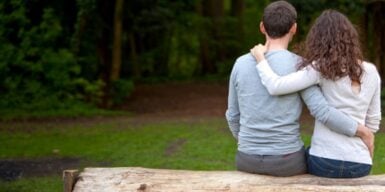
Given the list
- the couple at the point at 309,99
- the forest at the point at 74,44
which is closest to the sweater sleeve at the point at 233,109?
the couple at the point at 309,99

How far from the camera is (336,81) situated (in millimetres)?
5031

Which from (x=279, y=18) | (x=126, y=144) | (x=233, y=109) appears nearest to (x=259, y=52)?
(x=279, y=18)

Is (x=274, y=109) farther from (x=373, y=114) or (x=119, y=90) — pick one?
(x=119, y=90)

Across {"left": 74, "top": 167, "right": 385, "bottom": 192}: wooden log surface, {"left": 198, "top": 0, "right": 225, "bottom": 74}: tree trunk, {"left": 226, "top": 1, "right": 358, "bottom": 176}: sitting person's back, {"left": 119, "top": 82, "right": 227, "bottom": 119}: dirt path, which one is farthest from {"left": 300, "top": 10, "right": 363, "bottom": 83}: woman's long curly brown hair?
{"left": 198, "top": 0, "right": 225, "bottom": 74}: tree trunk

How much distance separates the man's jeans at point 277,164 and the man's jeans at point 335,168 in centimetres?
7

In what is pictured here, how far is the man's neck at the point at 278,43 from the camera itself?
204 inches

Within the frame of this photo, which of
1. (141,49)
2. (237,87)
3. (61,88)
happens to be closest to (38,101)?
(61,88)

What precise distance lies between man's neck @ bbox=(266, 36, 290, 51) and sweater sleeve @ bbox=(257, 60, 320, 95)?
0.71 feet

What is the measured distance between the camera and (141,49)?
24891 mm

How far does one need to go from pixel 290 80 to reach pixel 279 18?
0.40 meters

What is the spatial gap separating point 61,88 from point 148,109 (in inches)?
85.5

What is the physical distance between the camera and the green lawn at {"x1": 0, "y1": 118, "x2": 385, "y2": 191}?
9.94 metres

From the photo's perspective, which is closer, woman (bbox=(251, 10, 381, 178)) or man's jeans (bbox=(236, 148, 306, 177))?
woman (bbox=(251, 10, 381, 178))

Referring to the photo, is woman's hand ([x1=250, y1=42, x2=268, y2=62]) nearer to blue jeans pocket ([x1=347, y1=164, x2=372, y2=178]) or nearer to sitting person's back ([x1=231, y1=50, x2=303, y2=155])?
sitting person's back ([x1=231, y1=50, x2=303, y2=155])
